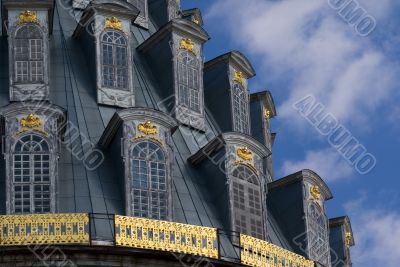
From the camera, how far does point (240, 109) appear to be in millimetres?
77750

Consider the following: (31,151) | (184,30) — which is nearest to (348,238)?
(184,30)

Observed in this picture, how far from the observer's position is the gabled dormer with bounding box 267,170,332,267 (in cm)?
7369

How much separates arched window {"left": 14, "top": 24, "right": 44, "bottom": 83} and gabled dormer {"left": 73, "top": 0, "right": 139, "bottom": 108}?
1997 millimetres

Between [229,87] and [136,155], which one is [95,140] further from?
[229,87]

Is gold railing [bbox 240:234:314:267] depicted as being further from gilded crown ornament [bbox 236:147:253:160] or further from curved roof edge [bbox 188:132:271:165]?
curved roof edge [bbox 188:132:271:165]

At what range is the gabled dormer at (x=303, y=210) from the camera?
73.7 metres

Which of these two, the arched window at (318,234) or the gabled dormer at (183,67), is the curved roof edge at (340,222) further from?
the gabled dormer at (183,67)

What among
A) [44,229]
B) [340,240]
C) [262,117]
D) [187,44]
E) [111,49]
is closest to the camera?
A: [44,229]

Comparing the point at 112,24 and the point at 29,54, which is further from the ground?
the point at 112,24

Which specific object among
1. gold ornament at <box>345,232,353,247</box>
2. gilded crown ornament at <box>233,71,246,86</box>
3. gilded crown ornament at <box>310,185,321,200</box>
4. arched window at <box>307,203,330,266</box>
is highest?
gilded crown ornament at <box>233,71,246,86</box>

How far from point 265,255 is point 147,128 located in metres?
5.67

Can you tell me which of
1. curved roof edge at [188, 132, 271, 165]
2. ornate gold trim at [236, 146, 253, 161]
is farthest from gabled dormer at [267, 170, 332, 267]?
ornate gold trim at [236, 146, 253, 161]

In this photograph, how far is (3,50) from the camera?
75.6 m

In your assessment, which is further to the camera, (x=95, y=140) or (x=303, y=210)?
(x=303, y=210)
